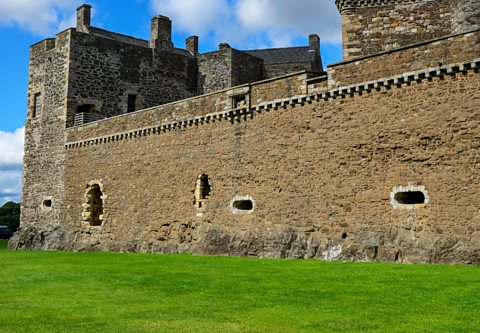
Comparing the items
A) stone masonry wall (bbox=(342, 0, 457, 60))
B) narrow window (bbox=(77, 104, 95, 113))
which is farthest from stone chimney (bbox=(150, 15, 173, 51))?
stone masonry wall (bbox=(342, 0, 457, 60))

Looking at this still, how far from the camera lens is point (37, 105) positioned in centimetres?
2816

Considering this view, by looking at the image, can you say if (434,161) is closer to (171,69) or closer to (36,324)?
(36,324)

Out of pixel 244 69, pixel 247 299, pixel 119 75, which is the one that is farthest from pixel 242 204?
pixel 244 69

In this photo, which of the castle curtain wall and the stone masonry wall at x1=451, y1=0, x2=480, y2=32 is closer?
the castle curtain wall

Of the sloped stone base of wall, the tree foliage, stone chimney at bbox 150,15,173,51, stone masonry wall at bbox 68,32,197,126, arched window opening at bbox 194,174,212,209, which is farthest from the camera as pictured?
the tree foliage

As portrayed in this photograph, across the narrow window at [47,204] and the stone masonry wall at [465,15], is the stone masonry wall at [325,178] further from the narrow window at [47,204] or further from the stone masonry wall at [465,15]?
the stone masonry wall at [465,15]

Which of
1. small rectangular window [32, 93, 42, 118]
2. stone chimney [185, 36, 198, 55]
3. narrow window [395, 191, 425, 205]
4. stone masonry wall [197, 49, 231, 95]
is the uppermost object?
stone chimney [185, 36, 198, 55]

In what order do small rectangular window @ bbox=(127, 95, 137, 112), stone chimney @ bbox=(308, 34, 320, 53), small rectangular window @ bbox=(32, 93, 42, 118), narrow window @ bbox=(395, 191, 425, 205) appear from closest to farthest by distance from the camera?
narrow window @ bbox=(395, 191, 425, 205)
small rectangular window @ bbox=(32, 93, 42, 118)
small rectangular window @ bbox=(127, 95, 137, 112)
stone chimney @ bbox=(308, 34, 320, 53)

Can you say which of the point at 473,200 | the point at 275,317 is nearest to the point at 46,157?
the point at 473,200

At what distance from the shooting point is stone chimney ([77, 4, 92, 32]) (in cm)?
3195

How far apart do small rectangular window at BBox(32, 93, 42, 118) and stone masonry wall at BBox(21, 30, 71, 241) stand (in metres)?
0.11

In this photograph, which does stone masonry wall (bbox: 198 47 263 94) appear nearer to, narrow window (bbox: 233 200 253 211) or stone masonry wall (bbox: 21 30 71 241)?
stone masonry wall (bbox: 21 30 71 241)

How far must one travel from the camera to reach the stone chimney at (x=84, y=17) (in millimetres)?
31953

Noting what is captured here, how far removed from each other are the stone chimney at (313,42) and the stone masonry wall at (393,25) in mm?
21308
